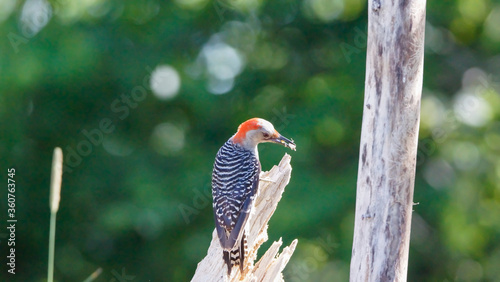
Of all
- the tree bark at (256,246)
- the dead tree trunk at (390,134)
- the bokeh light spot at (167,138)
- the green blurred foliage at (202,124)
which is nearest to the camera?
the dead tree trunk at (390,134)

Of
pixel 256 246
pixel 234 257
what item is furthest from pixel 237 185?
pixel 234 257

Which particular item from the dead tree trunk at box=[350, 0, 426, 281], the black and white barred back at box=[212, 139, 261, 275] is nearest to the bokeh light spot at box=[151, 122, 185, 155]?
the black and white barred back at box=[212, 139, 261, 275]

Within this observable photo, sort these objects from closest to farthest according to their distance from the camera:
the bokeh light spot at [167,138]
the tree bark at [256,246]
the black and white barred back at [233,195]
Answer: the tree bark at [256,246] < the black and white barred back at [233,195] < the bokeh light spot at [167,138]

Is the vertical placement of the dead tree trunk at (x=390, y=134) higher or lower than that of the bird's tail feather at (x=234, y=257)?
higher

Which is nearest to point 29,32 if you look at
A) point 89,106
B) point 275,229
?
point 89,106

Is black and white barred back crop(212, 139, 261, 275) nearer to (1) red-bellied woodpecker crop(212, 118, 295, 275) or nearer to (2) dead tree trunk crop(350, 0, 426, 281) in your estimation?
(1) red-bellied woodpecker crop(212, 118, 295, 275)

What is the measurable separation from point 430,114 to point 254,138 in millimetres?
3963

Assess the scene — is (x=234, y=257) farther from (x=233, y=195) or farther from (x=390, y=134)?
(x=390, y=134)

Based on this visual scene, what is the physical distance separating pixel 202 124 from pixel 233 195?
15.3 feet

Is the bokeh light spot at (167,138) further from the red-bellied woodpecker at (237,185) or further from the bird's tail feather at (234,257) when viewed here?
the bird's tail feather at (234,257)

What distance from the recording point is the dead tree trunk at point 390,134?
517 centimetres

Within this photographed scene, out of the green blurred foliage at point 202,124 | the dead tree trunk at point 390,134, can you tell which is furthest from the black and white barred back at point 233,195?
the green blurred foliage at point 202,124

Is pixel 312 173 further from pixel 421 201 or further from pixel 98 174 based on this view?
pixel 98 174

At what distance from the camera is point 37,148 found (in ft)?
37.9
